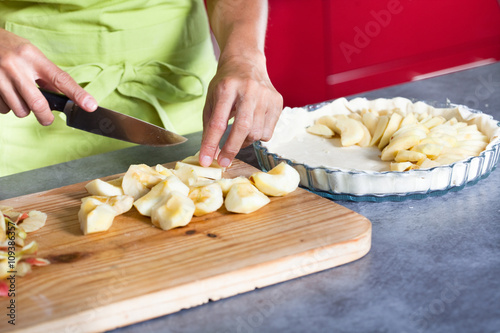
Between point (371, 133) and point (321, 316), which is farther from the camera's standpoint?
point (371, 133)

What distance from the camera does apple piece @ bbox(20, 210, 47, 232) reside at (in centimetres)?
103

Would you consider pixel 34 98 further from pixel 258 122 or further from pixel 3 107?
pixel 258 122

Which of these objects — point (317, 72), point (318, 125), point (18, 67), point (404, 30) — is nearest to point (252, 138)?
point (318, 125)

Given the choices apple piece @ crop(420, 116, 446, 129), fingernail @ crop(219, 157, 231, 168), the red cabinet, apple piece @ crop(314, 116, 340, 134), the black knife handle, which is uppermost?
the black knife handle

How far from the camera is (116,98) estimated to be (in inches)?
63.7

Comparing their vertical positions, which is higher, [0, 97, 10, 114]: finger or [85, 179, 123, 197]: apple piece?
[0, 97, 10, 114]: finger

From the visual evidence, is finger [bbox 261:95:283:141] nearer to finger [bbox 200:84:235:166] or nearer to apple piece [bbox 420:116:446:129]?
finger [bbox 200:84:235:166]

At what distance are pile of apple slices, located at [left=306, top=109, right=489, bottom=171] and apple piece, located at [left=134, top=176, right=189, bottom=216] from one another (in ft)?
1.31

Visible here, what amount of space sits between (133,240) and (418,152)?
557 mm

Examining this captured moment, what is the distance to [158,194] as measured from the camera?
104 centimetres

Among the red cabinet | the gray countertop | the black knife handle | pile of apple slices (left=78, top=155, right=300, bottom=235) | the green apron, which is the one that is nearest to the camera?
the gray countertop

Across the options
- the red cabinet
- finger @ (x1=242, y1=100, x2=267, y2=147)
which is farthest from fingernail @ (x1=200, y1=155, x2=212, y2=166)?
the red cabinet

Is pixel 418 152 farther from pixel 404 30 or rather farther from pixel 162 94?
pixel 404 30

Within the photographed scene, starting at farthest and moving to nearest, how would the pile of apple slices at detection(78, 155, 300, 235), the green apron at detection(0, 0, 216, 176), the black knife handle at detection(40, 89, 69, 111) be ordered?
the green apron at detection(0, 0, 216, 176), the black knife handle at detection(40, 89, 69, 111), the pile of apple slices at detection(78, 155, 300, 235)
